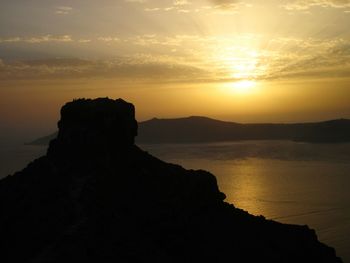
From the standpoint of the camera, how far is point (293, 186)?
10919cm

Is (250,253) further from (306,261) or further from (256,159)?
(256,159)

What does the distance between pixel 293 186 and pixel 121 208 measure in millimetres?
83712

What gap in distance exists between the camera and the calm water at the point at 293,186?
7044 cm

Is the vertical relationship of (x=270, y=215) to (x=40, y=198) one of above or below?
below

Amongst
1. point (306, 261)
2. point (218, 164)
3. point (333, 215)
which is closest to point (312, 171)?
point (218, 164)

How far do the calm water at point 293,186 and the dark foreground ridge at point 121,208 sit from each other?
17868 millimetres

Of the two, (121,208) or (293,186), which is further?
(293,186)

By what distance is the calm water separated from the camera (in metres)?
70.4

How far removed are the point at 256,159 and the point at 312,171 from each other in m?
43.6

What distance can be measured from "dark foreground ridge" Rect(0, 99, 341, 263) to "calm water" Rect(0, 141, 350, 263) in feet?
58.6

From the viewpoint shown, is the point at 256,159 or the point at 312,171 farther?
the point at 256,159

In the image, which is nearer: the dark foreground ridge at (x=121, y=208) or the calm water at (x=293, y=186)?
the dark foreground ridge at (x=121, y=208)

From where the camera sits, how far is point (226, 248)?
33500 millimetres

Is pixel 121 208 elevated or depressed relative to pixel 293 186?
elevated
